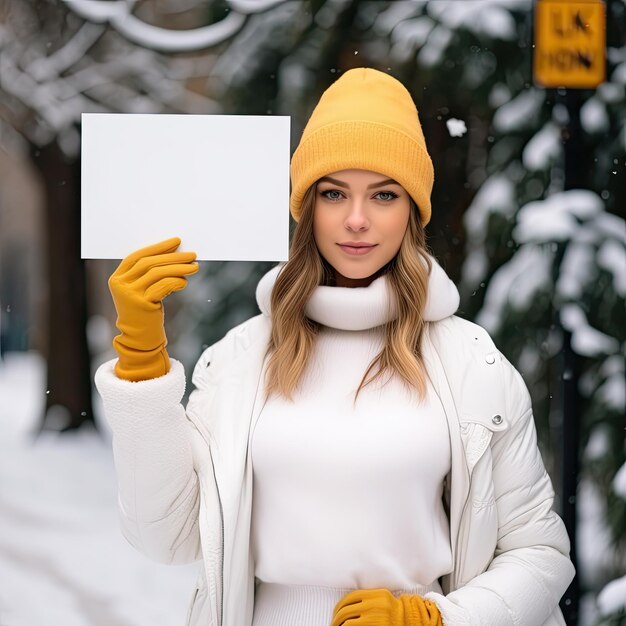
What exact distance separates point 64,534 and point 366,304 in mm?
1392

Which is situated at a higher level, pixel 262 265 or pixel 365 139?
pixel 365 139

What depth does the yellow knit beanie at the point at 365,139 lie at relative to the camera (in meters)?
1.31

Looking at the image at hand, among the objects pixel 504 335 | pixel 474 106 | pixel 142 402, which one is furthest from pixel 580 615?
pixel 142 402

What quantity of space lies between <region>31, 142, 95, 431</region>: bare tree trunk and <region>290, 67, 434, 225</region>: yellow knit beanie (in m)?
1.08

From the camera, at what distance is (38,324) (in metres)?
2.29

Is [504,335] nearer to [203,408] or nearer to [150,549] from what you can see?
[203,408]

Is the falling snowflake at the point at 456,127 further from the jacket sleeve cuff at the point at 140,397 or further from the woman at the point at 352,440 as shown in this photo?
the jacket sleeve cuff at the point at 140,397

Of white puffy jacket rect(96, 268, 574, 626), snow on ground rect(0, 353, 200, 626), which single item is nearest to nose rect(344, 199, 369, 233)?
white puffy jacket rect(96, 268, 574, 626)

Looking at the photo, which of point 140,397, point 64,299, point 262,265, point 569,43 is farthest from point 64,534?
point 569,43

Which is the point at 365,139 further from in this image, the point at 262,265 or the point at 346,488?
the point at 262,265

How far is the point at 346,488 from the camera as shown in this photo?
1.31 m

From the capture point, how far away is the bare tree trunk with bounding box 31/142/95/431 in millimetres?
2271

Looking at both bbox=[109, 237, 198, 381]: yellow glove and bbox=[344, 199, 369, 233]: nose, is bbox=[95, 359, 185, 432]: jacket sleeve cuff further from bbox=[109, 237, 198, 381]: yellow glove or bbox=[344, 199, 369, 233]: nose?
bbox=[344, 199, 369, 233]: nose

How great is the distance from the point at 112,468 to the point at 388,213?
4.35ft
